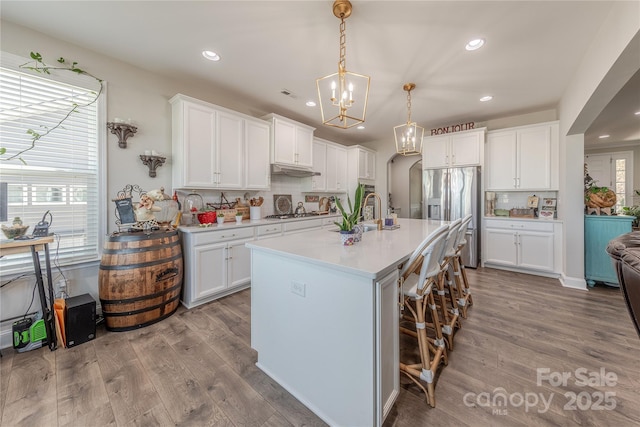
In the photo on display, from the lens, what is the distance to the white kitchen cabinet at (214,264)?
8.78 ft

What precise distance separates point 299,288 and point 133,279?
1.74 m

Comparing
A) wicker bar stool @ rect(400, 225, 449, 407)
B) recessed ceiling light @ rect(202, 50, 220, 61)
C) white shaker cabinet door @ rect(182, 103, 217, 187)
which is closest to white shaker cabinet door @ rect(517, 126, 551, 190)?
wicker bar stool @ rect(400, 225, 449, 407)

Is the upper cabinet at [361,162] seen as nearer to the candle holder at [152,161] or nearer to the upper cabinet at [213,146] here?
the upper cabinet at [213,146]

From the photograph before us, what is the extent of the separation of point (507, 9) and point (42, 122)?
3.97 metres

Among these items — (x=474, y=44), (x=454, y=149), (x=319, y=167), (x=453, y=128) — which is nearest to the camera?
(x=474, y=44)

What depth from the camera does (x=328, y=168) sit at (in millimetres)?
4938

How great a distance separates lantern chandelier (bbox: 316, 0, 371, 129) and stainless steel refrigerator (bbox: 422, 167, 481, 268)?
1.86 m

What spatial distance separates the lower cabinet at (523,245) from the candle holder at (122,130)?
16.9 feet

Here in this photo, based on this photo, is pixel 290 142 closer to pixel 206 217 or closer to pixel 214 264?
pixel 206 217

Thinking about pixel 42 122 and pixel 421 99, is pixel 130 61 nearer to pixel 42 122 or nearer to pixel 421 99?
pixel 42 122

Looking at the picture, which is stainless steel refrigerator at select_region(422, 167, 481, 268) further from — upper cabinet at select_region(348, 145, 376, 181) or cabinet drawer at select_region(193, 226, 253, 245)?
cabinet drawer at select_region(193, 226, 253, 245)

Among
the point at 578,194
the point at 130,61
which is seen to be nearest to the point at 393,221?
the point at 578,194

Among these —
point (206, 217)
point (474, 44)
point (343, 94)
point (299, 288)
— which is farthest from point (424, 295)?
point (206, 217)

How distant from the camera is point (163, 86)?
9.52ft
